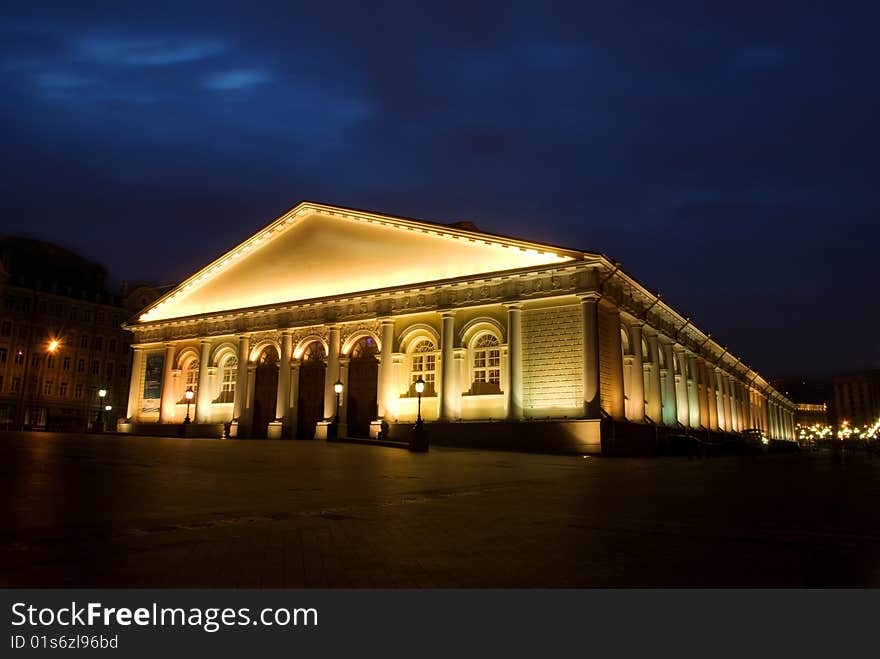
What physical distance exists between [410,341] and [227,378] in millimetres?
14220

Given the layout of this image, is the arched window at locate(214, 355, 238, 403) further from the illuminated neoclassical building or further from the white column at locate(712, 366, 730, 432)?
the white column at locate(712, 366, 730, 432)

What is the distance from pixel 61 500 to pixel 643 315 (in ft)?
106

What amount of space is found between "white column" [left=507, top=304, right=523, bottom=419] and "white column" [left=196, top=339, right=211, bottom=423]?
20.9 meters

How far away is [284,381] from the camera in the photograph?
→ 126ft

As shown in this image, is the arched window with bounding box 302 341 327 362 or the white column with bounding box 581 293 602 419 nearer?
the white column with bounding box 581 293 602 419

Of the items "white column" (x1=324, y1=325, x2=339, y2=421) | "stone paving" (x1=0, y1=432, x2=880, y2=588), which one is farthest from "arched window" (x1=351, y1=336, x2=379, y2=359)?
"stone paving" (x1=0, y1=432, x2=880, y2=588)

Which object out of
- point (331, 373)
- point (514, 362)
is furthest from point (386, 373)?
point (514, 362)

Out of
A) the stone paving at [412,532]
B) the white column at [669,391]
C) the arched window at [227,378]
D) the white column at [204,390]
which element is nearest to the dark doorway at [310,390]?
the arched window at [227,378]

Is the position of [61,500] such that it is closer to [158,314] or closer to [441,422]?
[441,422]

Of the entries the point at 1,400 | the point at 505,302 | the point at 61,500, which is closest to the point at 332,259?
the point at 505,302

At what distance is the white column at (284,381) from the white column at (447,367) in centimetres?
1029

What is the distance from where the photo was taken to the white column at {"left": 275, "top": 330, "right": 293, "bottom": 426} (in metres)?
38.2

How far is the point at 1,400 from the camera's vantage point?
62375 millimetres

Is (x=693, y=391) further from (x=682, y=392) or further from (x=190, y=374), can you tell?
(x=190, y=374)
